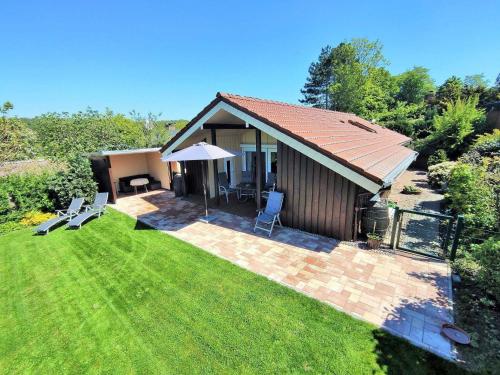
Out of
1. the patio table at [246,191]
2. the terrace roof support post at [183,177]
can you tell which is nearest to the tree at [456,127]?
the patio table at [246,191]

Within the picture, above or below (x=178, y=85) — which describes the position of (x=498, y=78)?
above

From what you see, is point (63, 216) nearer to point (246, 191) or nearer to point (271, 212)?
point (246, 191)

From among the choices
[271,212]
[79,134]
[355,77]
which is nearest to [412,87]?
[355,77]

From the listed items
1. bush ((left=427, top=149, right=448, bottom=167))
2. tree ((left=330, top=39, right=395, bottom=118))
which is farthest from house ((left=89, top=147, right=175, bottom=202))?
tree ((left=330, top=39, right=395, bottom=118))

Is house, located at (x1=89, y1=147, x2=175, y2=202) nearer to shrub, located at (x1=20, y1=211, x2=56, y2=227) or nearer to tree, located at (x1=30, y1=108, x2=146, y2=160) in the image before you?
shrub, located at (x1=20, y1=211, x2=56, y2=227)

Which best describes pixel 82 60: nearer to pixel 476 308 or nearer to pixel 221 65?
pixel 221 65

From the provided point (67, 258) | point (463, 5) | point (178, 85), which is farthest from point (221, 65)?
point (67, 258)
